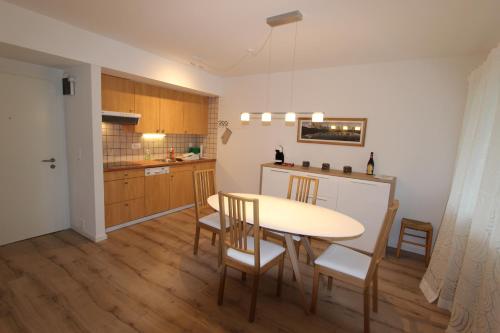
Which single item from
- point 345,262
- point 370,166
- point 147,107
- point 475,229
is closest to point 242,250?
point 345,262

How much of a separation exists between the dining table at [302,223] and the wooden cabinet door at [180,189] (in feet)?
6.19

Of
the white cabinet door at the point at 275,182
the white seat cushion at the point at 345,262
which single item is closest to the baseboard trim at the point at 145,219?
the white cabinet door at the point at 275,182

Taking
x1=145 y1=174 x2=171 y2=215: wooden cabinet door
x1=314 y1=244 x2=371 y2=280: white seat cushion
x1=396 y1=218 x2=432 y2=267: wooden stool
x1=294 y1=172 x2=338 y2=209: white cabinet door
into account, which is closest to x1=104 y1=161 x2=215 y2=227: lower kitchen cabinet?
x1=145 y1=174 x2=171 y2=215: wooden cabinet door

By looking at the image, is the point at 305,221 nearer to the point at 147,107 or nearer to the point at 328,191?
the point at 328,191

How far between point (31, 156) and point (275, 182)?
10.9ft

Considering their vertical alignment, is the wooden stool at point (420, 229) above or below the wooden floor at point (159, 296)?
above

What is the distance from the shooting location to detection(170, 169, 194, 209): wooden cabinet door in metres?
4.37

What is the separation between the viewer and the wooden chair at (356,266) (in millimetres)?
1858

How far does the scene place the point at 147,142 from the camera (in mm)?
4461

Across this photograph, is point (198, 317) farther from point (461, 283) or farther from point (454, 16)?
point (454, 16)

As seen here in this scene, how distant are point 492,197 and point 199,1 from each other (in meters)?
2.73

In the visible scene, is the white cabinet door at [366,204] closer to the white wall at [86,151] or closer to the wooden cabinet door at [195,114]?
the wooden cabinet door at [195,114]

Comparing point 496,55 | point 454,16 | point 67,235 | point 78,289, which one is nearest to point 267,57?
point 454,16

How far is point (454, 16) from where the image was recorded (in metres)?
2.06
